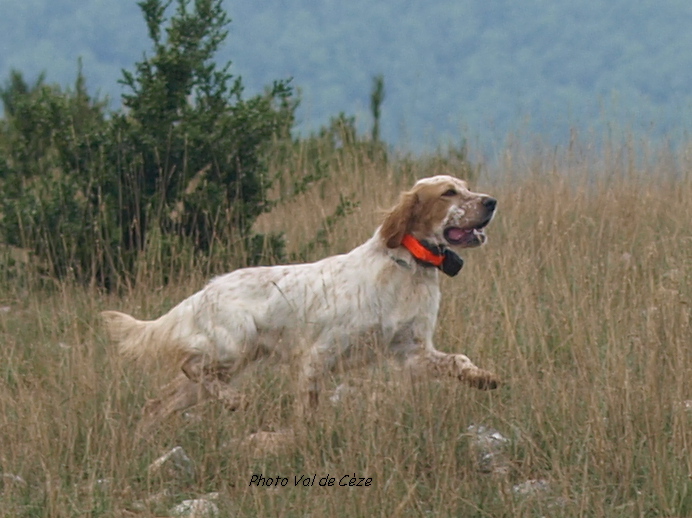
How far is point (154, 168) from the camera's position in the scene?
740 cm

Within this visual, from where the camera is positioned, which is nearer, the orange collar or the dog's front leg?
the dog's front leg

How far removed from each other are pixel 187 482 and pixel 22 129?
4437mm

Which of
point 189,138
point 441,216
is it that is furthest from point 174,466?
point 189,138

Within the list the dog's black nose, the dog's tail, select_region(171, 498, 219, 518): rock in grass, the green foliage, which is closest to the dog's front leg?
the dog's black nose

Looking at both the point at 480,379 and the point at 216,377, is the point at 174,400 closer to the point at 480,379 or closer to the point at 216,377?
the point at 216,377

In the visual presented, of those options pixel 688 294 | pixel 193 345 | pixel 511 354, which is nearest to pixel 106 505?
pixel 193 345

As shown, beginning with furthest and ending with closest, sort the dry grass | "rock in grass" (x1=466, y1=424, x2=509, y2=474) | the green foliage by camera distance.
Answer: the green foliage < "rock in grass" (x1=466, y1=424, x2=509, y2=474) < the dry grass

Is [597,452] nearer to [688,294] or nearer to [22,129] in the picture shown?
[688,294]

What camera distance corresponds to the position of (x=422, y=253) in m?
4.87

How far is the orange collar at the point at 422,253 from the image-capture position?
16.0 feet

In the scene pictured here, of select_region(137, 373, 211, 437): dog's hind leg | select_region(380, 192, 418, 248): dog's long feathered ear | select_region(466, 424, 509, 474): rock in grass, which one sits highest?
select_region(380, 192, 418, 248): dog's long feathered ear

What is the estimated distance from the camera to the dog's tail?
A: 4992mm

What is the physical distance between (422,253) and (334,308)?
45 centimetres

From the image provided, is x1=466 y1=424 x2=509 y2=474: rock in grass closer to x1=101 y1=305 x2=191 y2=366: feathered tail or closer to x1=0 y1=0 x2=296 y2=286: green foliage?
x1=101 y1=305 x2=191 y2=366: feathered tail
